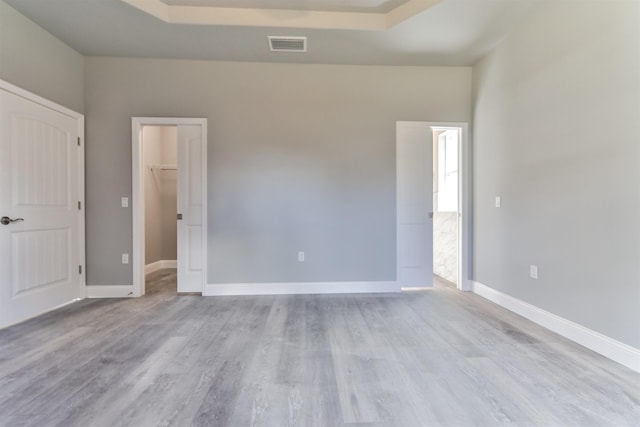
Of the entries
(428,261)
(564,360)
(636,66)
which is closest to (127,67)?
(428,261)

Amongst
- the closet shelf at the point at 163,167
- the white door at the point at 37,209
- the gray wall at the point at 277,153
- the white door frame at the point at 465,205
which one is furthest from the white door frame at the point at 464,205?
the white door at the point at 37,209

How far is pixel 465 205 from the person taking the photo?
374 centimetres

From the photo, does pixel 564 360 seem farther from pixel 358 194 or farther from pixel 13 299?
pixel 13 299

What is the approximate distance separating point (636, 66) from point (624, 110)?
0.89 feet

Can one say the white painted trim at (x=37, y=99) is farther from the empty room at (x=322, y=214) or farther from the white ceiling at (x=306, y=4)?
the white ceiling at (x=306, y=4)

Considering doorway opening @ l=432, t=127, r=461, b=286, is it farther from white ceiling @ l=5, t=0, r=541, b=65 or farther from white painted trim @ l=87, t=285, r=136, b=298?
white painted trim @ l=87, t=285, r=136, b=298

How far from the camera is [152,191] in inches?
188

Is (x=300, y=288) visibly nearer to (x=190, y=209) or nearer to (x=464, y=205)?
(x=190, y=209)

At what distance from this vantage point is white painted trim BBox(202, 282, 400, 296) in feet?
11.6

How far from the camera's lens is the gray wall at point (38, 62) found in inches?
102

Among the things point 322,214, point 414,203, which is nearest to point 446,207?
point 414,203

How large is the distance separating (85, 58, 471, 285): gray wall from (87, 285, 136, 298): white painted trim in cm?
7

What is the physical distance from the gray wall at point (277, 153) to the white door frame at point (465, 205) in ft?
0.70

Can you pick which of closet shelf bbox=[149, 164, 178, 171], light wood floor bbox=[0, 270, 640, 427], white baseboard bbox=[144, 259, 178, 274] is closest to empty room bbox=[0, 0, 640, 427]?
light wood floor bbox=[0, 270, 640, 427]
